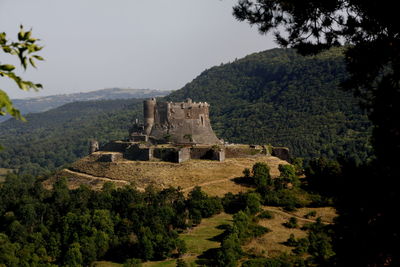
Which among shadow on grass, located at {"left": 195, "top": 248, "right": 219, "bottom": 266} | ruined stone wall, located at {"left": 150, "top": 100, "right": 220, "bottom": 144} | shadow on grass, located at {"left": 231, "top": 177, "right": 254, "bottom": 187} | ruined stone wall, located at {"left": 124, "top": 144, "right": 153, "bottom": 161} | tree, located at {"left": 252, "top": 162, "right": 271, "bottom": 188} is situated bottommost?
shadow on grass, located at {"left": 195, "top": 248, "right": 219, "bottom": 266}

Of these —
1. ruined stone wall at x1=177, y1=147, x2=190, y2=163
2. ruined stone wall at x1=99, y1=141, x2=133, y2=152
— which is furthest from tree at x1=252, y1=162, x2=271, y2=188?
ruined stone wall at x1=99, y1=141, x2=133, y2=152

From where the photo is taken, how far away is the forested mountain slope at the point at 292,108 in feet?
347

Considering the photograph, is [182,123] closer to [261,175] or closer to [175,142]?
[175,142]

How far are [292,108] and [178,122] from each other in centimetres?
7704

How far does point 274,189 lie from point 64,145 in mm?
140841

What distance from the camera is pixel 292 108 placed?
13475cm

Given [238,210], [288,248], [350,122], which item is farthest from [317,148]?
[288,248]

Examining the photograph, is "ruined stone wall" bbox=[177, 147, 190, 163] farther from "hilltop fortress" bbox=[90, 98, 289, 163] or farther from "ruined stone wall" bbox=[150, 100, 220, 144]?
"ruined stone wall" bbox=[150, 100, 220, 144]

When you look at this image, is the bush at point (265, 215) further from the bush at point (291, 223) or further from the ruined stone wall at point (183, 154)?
the ruined stone wall at point (183, 154)

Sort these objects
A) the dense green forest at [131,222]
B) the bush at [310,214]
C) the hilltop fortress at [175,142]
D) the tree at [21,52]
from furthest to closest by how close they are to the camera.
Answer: the hilltop fortress at [175,142]
the bush at [310,214]
the dense green forest at [131,222]
the tree at [21,52]

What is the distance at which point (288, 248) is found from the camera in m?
39.7

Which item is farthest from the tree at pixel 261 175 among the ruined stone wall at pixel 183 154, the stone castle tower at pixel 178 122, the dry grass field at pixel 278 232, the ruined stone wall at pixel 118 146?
the ruined stone wall at pixel 118 146

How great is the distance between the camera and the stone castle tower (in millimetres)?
63312

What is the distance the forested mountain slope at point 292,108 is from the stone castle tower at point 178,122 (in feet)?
84.6
